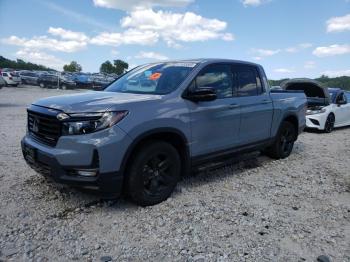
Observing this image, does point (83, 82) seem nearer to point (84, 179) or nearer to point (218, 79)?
point (218, 79)

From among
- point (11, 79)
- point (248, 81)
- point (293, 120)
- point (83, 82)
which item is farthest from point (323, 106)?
point (83, 82)

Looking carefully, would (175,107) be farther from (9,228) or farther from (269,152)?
(269,152)

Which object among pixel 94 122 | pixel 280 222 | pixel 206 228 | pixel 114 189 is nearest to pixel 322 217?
pixel 280 222

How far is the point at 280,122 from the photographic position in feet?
22.5

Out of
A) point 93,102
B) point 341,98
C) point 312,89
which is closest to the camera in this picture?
point 93,102

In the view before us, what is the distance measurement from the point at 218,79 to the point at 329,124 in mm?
7473

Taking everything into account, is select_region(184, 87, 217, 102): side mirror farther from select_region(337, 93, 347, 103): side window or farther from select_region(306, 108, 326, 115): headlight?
select_region(337, 93, 347, 103): side window

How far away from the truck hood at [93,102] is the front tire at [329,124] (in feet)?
27.8

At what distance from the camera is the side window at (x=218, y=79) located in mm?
5055

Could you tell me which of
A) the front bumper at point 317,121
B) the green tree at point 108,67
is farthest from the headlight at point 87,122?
the green tree at point 108,67

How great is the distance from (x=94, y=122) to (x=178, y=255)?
165cm

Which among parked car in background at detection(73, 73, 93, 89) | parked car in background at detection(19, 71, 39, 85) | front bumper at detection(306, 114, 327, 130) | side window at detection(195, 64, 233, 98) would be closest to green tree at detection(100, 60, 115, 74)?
parked car in background at detection(19, 71, 39, 85)

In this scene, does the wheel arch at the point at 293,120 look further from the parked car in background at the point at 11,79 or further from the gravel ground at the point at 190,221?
the parked car in background at the point at 11,79

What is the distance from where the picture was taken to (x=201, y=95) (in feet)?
15.3
